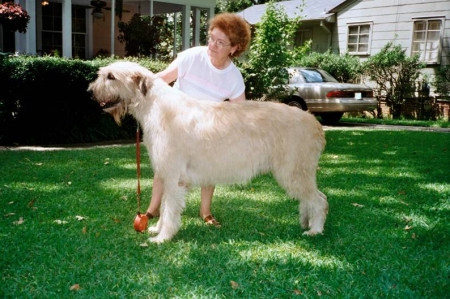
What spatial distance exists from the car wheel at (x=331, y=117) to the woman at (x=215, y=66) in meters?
10.5

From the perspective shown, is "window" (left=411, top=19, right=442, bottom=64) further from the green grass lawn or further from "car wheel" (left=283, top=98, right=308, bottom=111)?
the green grass lawn

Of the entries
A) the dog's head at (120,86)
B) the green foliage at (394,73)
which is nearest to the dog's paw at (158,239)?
the dog's head at (120,86)

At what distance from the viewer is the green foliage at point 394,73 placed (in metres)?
17.0

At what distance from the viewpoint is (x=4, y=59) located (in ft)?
28.2

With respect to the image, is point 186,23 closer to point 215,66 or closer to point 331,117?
point 331,117

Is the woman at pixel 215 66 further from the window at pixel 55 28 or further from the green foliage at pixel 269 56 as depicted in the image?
the window at pixel 55 28

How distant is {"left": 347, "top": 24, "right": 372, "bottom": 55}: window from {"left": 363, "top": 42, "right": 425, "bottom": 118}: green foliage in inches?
85.5

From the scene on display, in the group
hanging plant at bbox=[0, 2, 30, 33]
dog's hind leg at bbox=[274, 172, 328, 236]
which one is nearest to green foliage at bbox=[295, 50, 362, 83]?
hanging plant at bbox=[0, 2, 30, 33]

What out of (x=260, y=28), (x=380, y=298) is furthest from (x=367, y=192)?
(x=260, y=28)

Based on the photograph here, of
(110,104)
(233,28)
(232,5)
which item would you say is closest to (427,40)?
(233,28)

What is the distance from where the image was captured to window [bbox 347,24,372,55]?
19.9 m

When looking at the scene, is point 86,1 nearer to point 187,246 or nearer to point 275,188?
point 275,188

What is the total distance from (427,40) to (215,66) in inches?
632

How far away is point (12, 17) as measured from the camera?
10.6 meters
